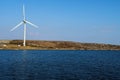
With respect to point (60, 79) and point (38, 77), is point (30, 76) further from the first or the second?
point (60, 79)

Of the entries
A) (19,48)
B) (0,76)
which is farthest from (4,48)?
(0,76)

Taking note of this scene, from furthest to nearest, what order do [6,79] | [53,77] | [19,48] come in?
[19,48] < [53,77] < [6,79]

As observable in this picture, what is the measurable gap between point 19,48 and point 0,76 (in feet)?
475

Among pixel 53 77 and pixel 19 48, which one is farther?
pixel 19 48

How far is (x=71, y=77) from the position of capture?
5162 centimetres

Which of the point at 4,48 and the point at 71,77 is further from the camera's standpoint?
the point at 4,48

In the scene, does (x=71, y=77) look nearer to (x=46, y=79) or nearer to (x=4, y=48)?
(x=46, y=79)

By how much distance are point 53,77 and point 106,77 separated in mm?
9104

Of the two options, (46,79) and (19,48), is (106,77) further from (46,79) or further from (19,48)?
(19,48)

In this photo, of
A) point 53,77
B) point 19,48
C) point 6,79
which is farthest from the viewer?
point 19,48

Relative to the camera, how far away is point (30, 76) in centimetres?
5256

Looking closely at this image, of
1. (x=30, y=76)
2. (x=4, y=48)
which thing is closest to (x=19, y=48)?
(x=4, y=48)

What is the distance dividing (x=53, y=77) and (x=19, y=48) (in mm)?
146130

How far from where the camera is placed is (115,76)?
176 feet
